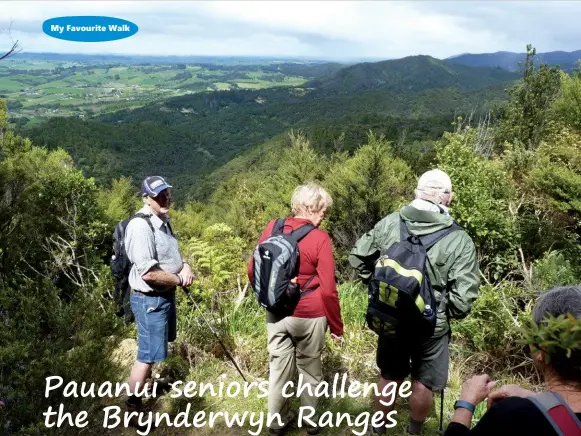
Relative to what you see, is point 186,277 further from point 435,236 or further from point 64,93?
point 64,93

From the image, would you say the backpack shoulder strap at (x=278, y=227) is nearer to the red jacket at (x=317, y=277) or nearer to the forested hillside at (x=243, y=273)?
the red jacket at (x=317, y=277)

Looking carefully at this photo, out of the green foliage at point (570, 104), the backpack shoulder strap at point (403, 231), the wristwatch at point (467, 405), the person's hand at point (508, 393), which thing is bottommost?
the wristwatch at point (467, 405)

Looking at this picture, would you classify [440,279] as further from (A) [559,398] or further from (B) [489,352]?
(B) [489,352]

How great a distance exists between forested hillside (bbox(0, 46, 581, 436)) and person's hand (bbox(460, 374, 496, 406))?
241 millimetres

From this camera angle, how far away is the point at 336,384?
3160 mm

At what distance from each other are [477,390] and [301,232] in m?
1.22

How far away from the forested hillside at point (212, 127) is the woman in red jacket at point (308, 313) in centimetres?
5525

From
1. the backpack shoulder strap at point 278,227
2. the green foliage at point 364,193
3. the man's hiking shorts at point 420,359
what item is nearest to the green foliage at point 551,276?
the man's hiking shorts at point 420,359

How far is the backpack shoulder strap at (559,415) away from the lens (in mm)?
1057

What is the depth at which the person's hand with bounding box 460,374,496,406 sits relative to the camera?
138 cm

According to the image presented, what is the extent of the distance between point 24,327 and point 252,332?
5.43ft

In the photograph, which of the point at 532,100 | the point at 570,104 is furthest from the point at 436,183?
the point at 532,100

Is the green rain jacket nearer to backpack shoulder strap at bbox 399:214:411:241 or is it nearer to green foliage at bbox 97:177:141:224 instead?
backpack shoulder strap at bbox 399:214:411:241

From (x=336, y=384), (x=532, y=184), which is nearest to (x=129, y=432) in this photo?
(x=336, y=384)
